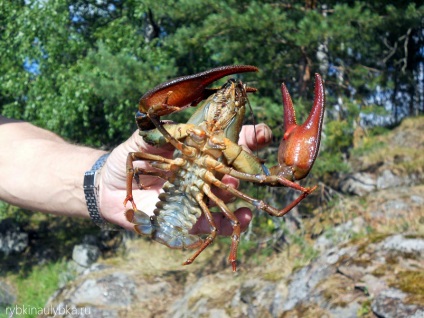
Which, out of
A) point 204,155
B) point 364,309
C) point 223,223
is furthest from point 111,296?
point 204,155

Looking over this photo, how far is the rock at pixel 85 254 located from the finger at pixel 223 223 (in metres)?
12.2

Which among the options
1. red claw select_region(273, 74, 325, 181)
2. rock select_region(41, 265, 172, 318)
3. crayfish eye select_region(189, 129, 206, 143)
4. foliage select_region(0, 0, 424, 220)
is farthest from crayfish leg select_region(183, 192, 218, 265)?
rock select_region(41, 265, 172, 318)

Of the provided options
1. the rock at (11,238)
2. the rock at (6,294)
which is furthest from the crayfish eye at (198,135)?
the rock at (11,238)

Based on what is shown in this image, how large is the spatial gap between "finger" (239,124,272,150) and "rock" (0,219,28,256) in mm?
15670

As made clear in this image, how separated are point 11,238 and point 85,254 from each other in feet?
12.8

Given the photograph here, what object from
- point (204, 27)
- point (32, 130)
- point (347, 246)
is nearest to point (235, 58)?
point (204, 27)

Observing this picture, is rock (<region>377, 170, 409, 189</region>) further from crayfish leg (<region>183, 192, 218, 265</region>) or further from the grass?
crayfish leg (<region>183, 192, 218, 265</region>)

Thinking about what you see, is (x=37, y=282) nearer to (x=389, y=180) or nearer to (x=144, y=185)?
(x=389, y=180)

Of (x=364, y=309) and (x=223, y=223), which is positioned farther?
(x=364, y=309)

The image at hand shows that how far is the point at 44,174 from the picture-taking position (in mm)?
3457

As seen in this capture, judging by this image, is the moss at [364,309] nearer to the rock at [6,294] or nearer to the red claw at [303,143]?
the red claw at [303,143]

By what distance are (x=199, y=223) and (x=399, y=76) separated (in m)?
11.5

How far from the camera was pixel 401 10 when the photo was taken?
29.5ft

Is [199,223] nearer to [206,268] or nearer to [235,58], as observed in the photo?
[235,58]
